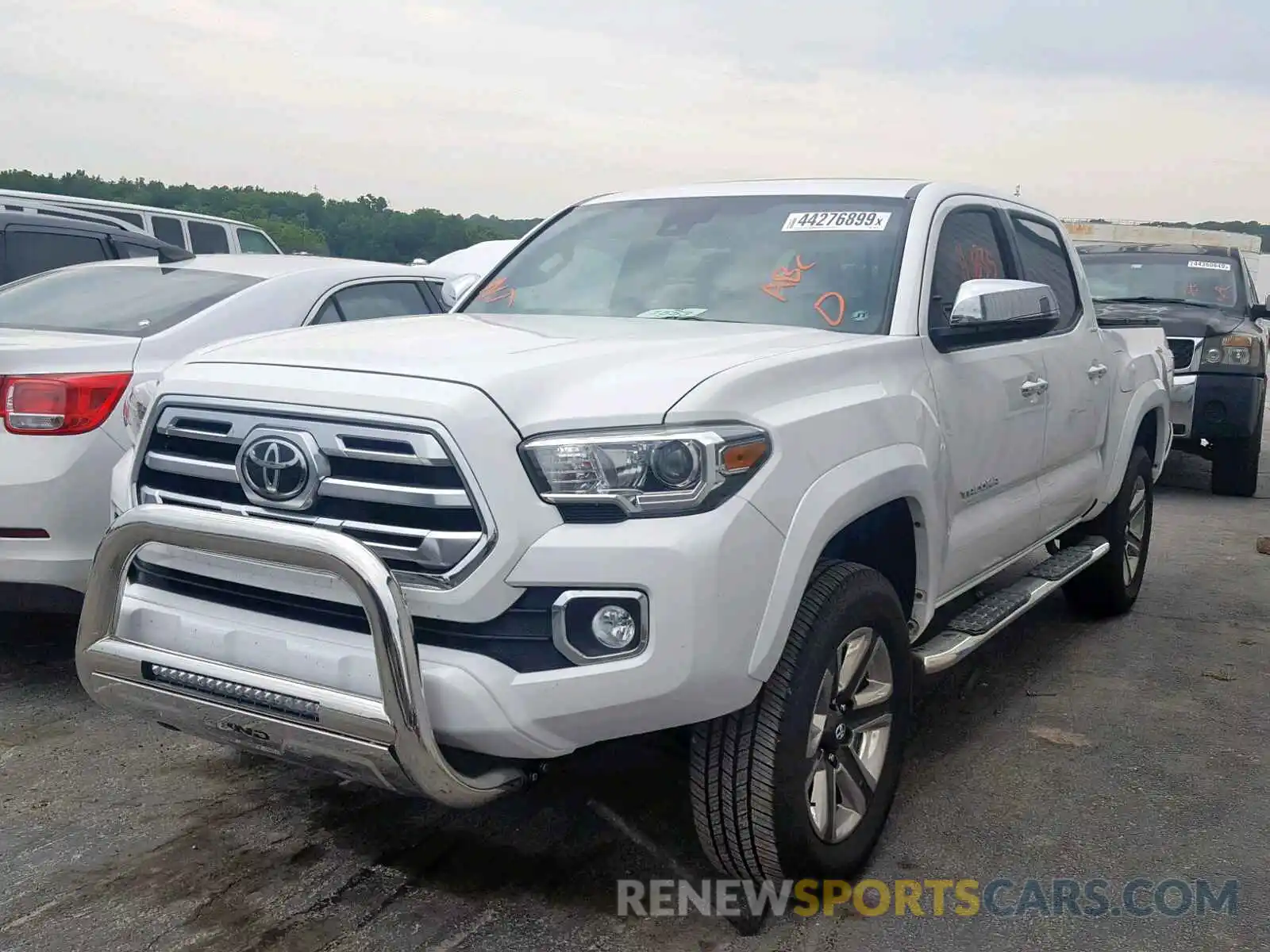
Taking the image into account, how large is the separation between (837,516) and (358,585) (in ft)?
3.70

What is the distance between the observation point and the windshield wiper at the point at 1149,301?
32.7 ft

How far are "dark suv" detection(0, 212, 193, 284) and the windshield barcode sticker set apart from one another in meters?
4.32

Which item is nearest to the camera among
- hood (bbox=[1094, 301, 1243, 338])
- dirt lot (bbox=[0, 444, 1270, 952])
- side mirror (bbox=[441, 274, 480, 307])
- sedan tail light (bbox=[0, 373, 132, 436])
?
dirt lot (bbox=[0, 444, 1270, 952])

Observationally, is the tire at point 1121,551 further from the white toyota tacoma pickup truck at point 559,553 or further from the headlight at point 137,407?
the headlight at point 137,407

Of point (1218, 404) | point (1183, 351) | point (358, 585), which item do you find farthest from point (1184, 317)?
point (358, 585)

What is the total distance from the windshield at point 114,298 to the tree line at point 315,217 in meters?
6.01

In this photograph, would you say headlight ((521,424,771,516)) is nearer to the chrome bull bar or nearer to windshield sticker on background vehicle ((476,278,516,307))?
the chrome bull bar

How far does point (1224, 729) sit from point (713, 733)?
98.0 inches

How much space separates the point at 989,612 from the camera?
414 cm

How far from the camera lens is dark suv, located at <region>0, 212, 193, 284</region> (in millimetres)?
7348

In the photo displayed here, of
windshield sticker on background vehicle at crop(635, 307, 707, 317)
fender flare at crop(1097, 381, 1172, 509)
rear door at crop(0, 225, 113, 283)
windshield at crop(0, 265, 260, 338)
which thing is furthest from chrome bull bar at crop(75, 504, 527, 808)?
rear door at crop(0, 225, 113, 283)

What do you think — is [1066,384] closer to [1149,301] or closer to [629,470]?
[629,470]

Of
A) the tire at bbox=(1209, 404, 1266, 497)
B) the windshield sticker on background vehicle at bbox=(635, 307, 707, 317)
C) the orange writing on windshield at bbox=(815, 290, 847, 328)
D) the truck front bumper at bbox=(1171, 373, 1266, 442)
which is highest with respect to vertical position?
the orange writing on windshield at bbox=(815, 290, 847, 328)

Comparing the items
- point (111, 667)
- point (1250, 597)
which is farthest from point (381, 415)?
point (1250, 597)
